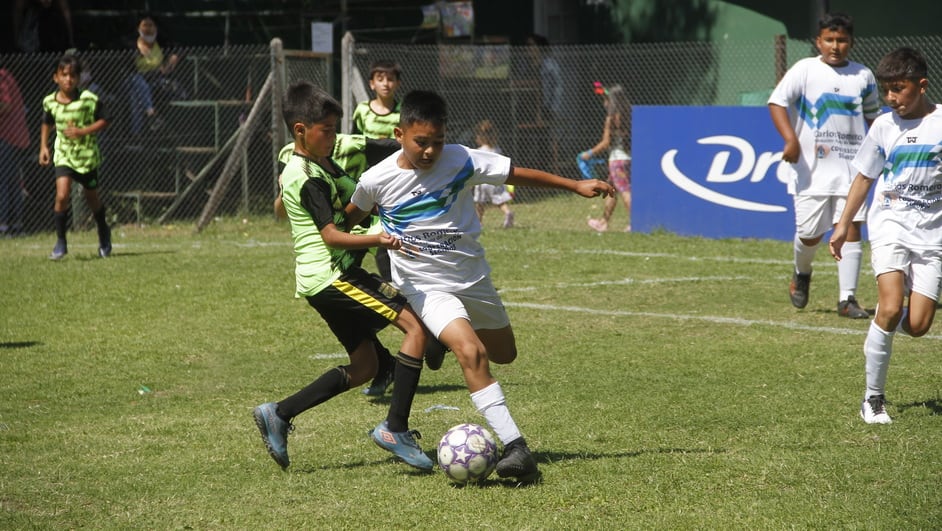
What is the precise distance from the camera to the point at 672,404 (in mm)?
6711

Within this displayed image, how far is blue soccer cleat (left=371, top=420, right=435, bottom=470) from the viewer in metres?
5.50

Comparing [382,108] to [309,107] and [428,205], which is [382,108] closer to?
[309,107]

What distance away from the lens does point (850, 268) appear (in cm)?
939

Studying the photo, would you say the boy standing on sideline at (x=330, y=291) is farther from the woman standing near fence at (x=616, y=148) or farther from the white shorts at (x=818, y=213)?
the woman standing near fence at (x=616, y=148)

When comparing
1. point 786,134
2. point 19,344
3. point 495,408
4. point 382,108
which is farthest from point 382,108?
point 495,408

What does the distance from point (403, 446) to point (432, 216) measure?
106 centimetres

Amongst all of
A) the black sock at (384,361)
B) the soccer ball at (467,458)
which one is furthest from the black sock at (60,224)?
the soccer ball at (467,458)

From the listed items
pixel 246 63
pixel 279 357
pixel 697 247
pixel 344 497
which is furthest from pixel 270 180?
pixel 344 497

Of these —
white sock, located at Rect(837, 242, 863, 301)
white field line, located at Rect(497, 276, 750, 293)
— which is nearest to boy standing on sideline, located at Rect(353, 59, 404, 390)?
white field line, located at Rect(497, 276, 750, 293)

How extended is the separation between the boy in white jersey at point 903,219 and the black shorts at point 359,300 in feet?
7.95

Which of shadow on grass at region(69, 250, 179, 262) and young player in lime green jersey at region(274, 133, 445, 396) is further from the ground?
young player in lime green jersey at region(274, 133, 445, 396)

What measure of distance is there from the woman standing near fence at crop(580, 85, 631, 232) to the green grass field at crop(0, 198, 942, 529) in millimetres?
3863

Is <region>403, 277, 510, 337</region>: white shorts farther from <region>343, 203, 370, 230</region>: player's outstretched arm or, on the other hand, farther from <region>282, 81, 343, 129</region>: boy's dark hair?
<region>282, 81, 343, 129</region>: boy's dark hair

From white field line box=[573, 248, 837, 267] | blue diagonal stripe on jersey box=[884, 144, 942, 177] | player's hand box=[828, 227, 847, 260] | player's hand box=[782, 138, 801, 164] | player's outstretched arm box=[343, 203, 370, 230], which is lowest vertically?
white field line box=[573, 248, 837, 267]
